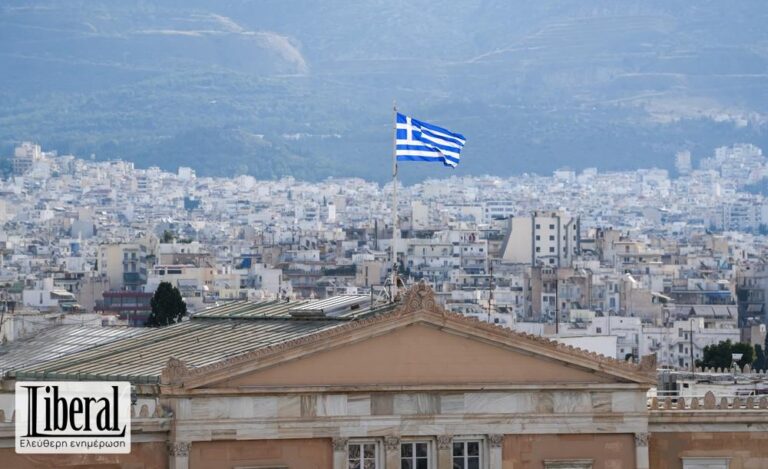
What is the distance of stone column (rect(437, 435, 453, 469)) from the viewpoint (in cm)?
4434

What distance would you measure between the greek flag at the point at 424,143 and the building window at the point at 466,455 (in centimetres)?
777

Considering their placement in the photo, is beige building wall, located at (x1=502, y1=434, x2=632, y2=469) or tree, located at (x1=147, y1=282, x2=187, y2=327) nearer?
beige building wall, located at (x1=502, y1=434, x2=632, y2=469)

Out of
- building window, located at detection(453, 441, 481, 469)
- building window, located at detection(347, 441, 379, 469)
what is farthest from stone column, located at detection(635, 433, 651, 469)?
building window, located at detection(347, 441, 379, 469)

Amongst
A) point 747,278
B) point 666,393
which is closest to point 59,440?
point 666,393

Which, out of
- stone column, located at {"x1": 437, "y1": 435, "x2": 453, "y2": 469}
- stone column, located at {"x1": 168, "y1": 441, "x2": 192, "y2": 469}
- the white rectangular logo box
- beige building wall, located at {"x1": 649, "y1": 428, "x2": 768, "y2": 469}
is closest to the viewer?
the white rectangular logo box

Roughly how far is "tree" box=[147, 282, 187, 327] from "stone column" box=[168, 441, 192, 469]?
51.6m

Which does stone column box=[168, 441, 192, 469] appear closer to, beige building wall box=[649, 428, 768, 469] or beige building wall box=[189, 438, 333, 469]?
beige building wall box=[189, 438, 333, 469]

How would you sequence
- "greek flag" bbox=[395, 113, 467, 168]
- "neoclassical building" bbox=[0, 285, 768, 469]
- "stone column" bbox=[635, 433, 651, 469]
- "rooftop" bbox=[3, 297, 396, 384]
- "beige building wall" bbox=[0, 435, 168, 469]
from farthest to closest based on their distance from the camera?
1. "greek flag" bbox=[395, 113, 467, 168]
2. "stone column" bbox=[635, 433, 651, 469]
3. "rooftop" bbox=[3, 297, 396, 384]
4. "neoclassical building" bbox=[0, 285, 768, 469]
5. "beige building wall" bbox=[0, 435, 168, 469]

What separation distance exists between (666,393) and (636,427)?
41.4 feet

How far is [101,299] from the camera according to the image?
621 feet

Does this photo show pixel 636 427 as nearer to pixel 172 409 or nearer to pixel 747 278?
pixel 172 409

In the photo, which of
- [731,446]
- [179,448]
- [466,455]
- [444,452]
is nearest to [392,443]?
[444,452]

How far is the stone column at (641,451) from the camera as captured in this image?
149 feet

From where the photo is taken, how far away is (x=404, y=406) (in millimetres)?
44250
